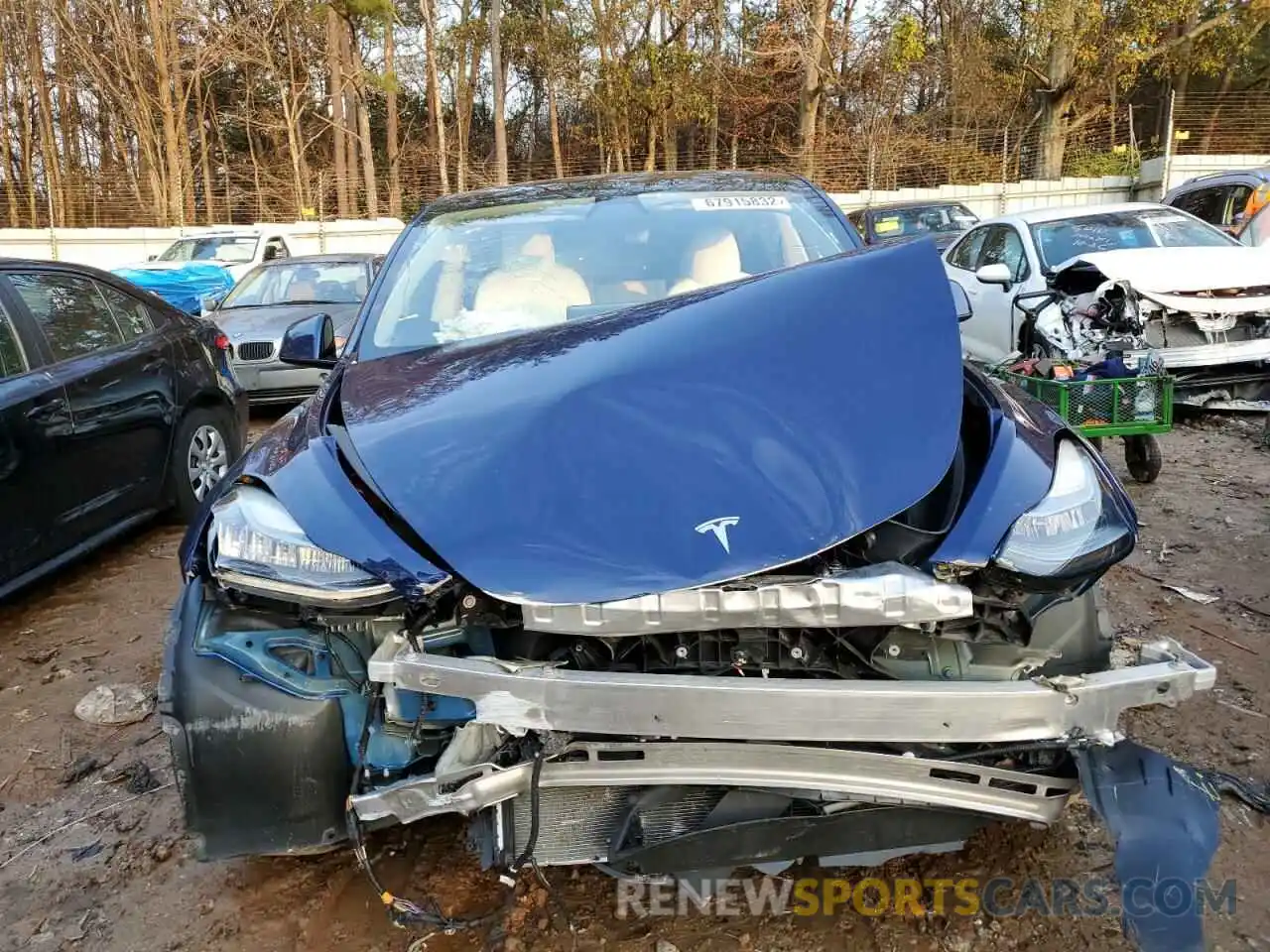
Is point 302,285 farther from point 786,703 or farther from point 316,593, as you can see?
point 786,703

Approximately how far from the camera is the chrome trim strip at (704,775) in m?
1.76

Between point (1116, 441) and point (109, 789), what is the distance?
6.68 meters

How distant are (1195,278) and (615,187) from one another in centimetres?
483

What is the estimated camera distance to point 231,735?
1.89m

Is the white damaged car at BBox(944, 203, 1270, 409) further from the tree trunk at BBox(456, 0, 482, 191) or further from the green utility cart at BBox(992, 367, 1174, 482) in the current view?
the tree trunk at BBox(456, 0, 482, 191)

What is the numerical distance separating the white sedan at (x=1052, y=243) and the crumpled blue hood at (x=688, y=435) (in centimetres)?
543

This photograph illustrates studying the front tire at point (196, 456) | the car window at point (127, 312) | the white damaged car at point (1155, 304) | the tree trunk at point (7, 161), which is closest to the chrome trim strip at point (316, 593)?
the front tire at point (196, 456)

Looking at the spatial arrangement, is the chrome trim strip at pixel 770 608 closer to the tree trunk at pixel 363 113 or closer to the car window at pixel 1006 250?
the car window at pixel 1006 250

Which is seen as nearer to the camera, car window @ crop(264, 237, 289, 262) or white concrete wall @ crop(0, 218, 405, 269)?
car window @ crop(264, 237, 289, 262)

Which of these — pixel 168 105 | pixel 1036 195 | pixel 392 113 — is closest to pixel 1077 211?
pixel 1036 195

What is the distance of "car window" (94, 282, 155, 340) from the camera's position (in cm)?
476

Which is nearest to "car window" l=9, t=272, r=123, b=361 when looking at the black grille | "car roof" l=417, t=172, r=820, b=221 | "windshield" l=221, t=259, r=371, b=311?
"car roof" l=417, t=172, r=820, b=221

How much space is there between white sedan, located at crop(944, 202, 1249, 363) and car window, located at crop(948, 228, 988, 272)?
0.39m

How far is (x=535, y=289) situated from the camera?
3.19 m
